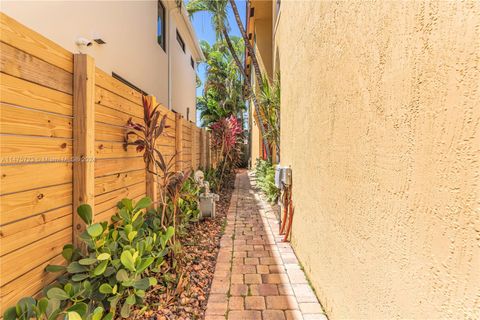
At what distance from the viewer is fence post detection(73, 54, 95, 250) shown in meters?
2.00

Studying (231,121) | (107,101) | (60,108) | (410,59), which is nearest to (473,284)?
(410,59)

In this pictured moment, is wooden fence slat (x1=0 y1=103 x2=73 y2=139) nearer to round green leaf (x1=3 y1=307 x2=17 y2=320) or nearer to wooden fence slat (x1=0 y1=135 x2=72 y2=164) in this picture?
wooden fence slat (x1=0 y1=135 x2=72 y2=164)

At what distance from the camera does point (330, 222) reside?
2.46 meters

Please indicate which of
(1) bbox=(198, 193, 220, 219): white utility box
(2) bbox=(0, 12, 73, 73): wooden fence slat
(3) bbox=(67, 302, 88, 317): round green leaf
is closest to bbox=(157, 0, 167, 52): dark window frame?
(1) bbox=(198, 193, 220, 219): white utility box

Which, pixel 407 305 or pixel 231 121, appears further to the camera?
pixel 231 121

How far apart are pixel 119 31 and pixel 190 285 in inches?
186

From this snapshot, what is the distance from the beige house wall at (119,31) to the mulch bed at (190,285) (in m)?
3.23

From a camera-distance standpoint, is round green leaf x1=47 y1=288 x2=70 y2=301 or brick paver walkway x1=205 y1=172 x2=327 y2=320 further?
brick paver walkway x1=205 y1=172 x2=327 y2=320

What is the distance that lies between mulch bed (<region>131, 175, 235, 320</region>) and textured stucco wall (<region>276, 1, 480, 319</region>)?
4.11 ft

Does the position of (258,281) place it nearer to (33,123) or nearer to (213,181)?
(33,123)

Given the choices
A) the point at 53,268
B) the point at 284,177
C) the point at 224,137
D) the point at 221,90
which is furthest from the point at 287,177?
the point at 221,90

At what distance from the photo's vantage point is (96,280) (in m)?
1.96

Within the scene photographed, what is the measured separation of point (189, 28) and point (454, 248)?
1132 centimetres

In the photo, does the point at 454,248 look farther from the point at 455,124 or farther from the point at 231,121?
the point at 231,121
